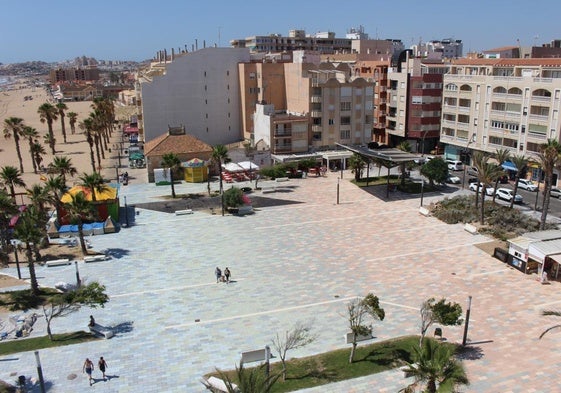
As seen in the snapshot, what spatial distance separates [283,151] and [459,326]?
4831 cm

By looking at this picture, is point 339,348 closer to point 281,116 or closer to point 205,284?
point 205,284

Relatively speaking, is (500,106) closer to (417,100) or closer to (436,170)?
(417,100)

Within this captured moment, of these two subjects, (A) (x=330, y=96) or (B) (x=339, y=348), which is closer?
(B) (x=339, y=348)

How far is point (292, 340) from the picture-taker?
24.0 m

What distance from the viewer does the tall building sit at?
79.6 metres

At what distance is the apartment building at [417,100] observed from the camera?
79.1 m

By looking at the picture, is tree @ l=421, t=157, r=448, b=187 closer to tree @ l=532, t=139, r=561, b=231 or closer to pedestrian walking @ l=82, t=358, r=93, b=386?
tree @ l=532, t=139, r=561, b=231

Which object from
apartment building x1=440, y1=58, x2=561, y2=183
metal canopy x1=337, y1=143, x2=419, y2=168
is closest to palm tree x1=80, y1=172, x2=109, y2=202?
metal canopy x1=337, y1=143, x2=419, y2=168

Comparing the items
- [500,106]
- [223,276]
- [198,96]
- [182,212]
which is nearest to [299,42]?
[198,96]

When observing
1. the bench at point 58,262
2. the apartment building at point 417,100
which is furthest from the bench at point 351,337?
the apartment building at point 417,100

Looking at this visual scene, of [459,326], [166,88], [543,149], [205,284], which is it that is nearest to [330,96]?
[166,88]

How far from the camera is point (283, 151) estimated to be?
73.7 m

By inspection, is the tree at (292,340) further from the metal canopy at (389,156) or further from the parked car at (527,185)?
the parked car at (527,185)

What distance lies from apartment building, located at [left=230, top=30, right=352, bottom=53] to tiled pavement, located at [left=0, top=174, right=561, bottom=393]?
138m
